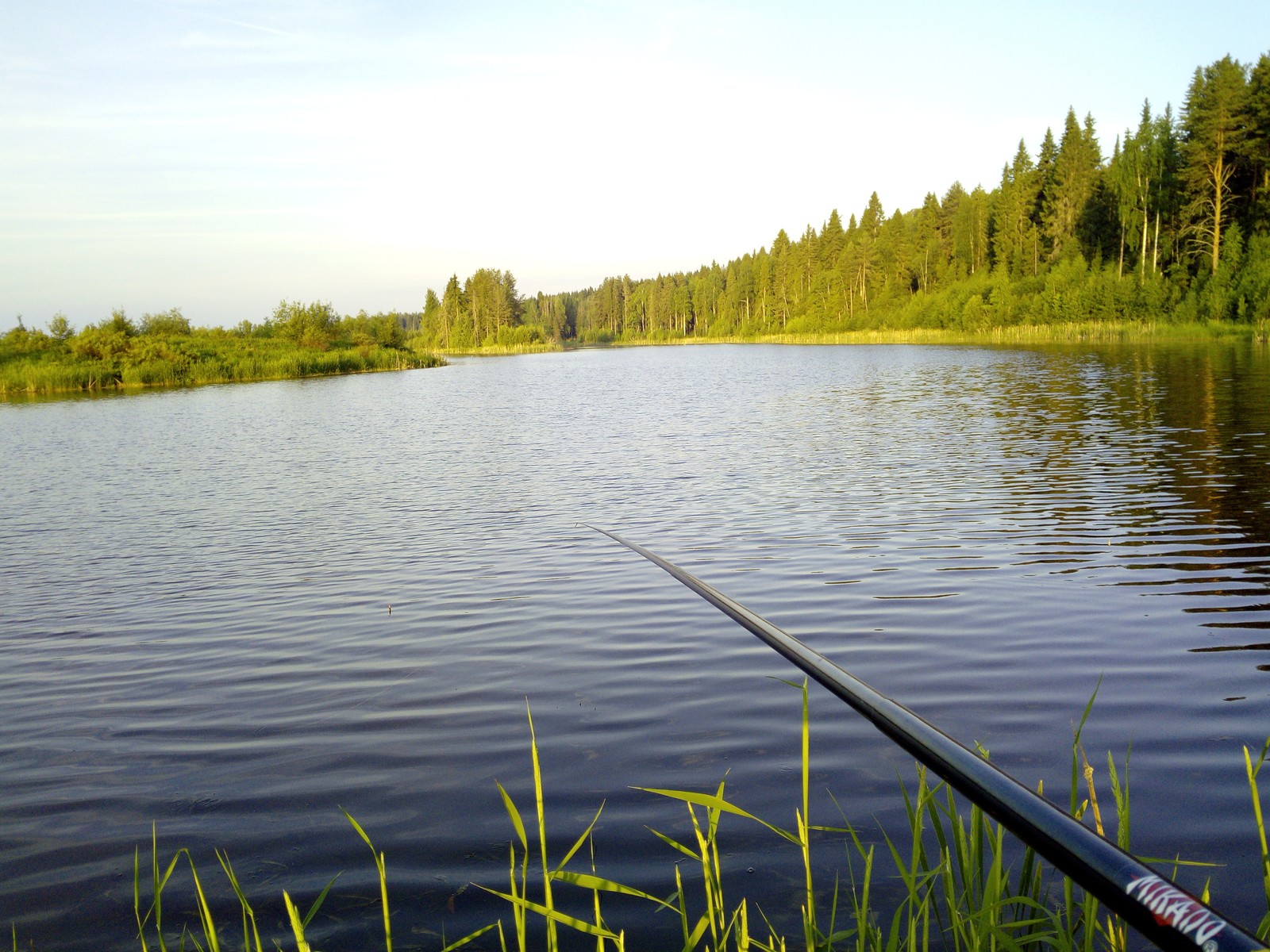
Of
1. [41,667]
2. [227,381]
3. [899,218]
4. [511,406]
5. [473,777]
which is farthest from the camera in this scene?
[899,218]

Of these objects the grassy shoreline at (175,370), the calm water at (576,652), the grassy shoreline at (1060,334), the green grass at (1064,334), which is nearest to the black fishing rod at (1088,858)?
the calm water at (576,652)

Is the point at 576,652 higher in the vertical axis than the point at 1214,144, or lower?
lower

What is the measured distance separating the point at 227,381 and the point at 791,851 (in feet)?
218

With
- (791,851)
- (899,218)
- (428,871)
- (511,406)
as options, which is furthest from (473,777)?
(899,218)

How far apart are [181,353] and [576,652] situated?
6671 centimetres

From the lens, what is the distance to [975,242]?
325ft

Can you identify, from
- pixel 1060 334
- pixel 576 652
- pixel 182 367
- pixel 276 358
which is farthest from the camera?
pixel 276 358

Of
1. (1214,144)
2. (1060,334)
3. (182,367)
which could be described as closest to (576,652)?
(182,367)

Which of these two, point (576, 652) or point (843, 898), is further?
point (576, 652)

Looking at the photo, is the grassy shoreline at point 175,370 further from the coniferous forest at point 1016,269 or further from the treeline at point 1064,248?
the treeline at point 1064,248

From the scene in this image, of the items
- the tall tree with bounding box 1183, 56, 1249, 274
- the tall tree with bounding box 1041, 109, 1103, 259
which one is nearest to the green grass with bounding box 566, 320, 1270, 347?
the tall tree with bounding box 1183, 56, 1249, 274

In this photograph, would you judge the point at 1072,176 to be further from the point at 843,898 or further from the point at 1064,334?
the point at 843,898

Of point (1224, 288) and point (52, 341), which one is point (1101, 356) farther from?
point (52, 341)

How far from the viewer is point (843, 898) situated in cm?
379
